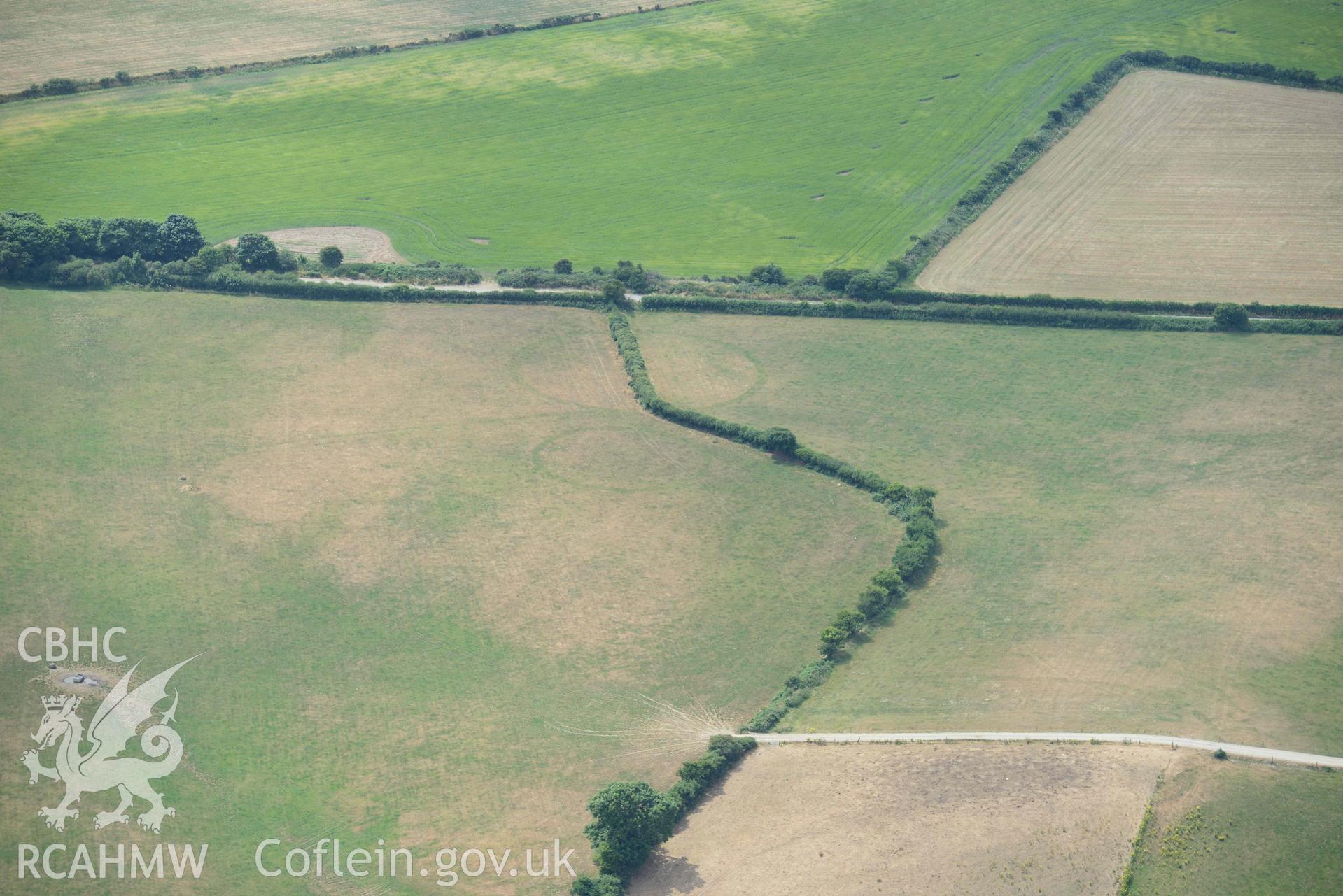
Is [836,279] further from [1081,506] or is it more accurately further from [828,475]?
[1081,506]

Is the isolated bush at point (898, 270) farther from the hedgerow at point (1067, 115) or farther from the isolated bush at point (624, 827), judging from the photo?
the isolated bush at point (624, 827)

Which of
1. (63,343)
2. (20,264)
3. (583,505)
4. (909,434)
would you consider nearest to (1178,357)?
(909,434)

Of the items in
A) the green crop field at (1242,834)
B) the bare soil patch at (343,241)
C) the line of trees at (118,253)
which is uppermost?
the line of trees at (118,253)

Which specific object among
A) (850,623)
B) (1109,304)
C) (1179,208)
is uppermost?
(1179,208)

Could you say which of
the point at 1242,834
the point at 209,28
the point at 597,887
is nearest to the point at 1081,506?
Answer: the point at 1242,834

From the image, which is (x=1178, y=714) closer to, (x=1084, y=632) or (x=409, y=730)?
(x=1084, y=632)

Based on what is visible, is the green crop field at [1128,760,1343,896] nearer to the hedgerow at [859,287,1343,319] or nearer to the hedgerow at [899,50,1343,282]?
the hedgerow at [859,287,1343,319]

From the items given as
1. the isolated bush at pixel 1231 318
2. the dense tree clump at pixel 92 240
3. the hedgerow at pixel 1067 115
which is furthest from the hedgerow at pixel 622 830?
the dense tree clump at pixel 92 240
